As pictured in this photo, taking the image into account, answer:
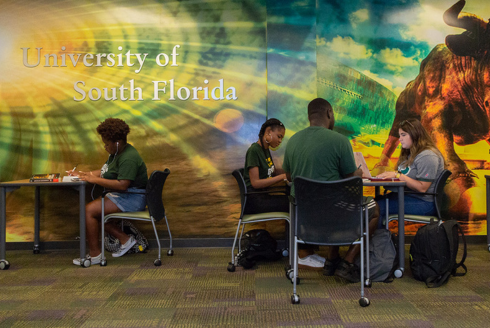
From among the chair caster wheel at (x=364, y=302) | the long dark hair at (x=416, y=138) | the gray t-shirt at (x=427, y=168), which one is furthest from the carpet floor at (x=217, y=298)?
the long dark hair at (x=416, y=138)

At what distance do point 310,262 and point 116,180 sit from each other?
2011mm

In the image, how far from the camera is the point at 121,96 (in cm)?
487

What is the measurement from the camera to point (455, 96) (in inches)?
194

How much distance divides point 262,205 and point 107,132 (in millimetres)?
1702

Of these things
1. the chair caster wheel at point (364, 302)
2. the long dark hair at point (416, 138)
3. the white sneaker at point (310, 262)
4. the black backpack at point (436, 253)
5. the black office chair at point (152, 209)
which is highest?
the long dark hair at point (416, 138)

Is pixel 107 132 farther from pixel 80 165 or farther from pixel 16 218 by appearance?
pixel 16 218

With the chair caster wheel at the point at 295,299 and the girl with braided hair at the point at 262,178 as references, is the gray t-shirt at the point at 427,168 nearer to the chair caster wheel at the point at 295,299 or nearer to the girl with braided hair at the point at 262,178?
the girl with braided hair at the point at 262,178

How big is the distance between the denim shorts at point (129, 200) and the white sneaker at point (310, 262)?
67.5 inches

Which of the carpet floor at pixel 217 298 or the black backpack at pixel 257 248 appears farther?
the black backpack at pixel 257 248

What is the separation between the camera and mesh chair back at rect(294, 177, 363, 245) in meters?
2.87

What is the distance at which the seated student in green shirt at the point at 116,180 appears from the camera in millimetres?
4051

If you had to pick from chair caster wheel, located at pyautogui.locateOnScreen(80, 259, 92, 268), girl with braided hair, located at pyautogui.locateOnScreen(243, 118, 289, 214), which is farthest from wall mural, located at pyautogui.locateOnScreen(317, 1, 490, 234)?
chair caster wheel, located at pyautogui.locateOnScreen(80, 259, 92, 268)

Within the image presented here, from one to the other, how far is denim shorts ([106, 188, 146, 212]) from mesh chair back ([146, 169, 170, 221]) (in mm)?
186

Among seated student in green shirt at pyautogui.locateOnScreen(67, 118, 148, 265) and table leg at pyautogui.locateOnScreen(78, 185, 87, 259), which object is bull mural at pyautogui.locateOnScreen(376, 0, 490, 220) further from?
table leg at pyautogui.locateOnScreen(78, 185, 87, 259)
